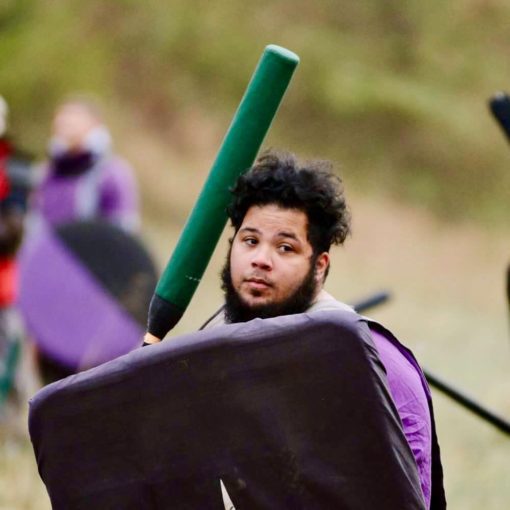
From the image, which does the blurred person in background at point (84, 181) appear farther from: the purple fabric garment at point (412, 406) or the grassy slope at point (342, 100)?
the grassy slope at point (342, 100)

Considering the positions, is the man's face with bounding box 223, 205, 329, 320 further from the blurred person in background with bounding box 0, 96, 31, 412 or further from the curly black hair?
the blurred person in background with bounding box 0, 96, 31, 412

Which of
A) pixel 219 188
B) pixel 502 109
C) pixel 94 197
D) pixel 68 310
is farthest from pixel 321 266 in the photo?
pixel 94 197

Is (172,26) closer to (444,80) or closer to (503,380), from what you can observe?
(444,80)

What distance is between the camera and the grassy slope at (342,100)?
554 inches

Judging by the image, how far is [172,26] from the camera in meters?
17.0

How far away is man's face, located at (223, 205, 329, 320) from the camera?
322cm

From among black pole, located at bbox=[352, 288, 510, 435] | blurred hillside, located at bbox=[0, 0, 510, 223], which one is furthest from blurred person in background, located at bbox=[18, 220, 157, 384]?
blurred hillside, located at bbox=[0, 0, 510, 223]

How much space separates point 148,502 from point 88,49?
520 inches

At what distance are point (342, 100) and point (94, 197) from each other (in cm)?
888

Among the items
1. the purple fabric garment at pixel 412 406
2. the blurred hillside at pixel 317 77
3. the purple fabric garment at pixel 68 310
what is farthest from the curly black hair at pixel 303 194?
the blurred hillside at pixel 317 77

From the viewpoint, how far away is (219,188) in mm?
3561

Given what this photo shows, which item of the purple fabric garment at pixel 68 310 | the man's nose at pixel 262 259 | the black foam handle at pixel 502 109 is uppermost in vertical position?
the black foam handle at pixel 502 109

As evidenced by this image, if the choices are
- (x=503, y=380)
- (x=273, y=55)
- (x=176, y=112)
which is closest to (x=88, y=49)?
(x=176, y=112)

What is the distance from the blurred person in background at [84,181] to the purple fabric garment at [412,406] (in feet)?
13.7
